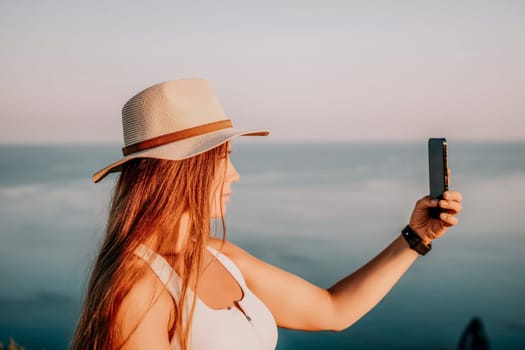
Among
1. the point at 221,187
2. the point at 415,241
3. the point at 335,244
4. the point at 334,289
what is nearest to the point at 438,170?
the point at 415,241

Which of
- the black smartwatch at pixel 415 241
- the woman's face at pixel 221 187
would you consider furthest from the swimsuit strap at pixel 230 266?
the black smartwatch at pixel 415 241

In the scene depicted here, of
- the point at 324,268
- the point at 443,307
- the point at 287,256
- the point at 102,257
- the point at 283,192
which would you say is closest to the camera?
the point at 102,257

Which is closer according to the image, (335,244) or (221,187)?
(221,187)

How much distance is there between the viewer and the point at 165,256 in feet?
6.72

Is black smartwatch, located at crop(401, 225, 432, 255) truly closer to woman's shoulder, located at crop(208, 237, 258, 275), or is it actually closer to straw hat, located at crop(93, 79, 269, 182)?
woman's shoulder, located at crop(208, 237, 258, 275)

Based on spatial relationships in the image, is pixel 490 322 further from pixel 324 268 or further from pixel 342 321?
pixel 342 321

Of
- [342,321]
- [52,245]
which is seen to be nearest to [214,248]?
[342,321]

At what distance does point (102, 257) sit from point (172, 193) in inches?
11.2

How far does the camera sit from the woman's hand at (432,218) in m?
2.25

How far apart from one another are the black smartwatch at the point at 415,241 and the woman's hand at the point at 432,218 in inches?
0.5

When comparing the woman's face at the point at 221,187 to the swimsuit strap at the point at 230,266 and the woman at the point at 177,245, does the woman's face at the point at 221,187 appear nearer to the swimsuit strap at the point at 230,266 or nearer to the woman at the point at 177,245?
the woman at the point at 177,245

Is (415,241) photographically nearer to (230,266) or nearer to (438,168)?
(438,168)

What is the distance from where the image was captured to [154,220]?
2.01 m

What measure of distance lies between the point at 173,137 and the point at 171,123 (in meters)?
0.07
